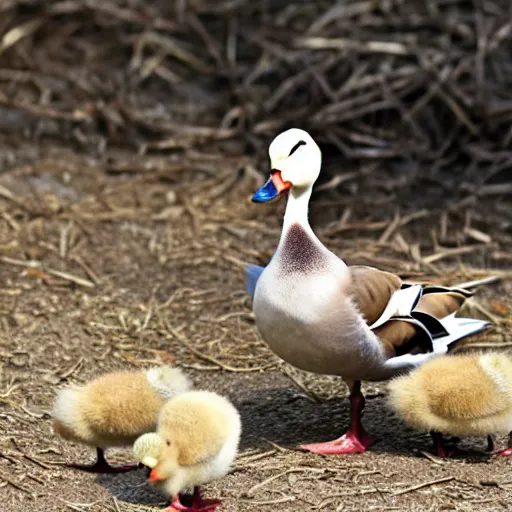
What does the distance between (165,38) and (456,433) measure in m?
5.23

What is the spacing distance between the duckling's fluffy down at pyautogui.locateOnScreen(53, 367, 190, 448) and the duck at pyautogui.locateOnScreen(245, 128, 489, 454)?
0.44 meters

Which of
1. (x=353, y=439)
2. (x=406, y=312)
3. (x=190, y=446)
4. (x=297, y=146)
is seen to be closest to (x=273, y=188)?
(x=297, y=146)

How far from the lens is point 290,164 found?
413 cm

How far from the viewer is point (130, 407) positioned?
12.3ft

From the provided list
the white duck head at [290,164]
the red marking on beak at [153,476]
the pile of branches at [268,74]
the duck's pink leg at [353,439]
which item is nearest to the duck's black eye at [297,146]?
the white duck head at [290,164]

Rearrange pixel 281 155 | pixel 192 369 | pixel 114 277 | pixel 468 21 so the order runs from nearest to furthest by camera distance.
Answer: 1. pixel 281 155
2. pixel 192 369
3. pixel 114 277
4. pixel 468 21

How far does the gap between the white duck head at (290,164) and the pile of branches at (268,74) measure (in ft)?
10.4

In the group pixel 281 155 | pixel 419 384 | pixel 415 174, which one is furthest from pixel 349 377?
pixel 415 174

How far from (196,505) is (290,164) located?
127 cm

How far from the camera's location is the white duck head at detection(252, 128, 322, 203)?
4.12 meters

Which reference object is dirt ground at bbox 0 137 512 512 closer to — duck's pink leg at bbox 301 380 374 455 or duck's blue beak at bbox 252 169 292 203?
duck's pink leg at bbox 301 380 374 455

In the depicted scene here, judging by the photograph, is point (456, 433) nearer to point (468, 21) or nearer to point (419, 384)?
point (419, 384)

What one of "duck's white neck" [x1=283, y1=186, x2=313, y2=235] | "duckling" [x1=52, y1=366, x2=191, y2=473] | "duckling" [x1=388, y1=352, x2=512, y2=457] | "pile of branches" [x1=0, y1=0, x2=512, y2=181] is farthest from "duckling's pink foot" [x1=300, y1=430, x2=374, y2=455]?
"pile of branches" [x1=0, y1=0, x2=512, y2=181]

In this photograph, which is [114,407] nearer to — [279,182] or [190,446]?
[190,446]
